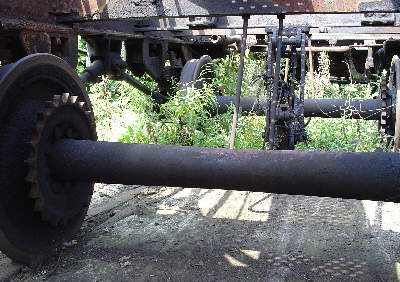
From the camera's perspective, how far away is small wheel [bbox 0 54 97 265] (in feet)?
6.93

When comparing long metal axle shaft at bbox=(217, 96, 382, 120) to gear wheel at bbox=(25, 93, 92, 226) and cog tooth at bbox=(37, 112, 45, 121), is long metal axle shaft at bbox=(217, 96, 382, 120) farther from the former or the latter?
cog tooth at bbox=(37, 112, 45, 121)

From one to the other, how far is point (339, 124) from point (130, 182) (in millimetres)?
4582

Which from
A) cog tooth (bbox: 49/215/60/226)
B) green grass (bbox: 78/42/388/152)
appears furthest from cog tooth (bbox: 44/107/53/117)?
green grass (bbox: 78/42/388/152)

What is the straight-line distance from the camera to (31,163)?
6.98ft

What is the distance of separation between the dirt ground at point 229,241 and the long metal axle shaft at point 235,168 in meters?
0.49

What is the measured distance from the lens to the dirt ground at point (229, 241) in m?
2.23

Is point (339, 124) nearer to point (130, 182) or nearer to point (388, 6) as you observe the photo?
point (388, 6)

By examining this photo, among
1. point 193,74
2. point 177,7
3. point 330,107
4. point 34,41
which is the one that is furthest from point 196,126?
point 34,41

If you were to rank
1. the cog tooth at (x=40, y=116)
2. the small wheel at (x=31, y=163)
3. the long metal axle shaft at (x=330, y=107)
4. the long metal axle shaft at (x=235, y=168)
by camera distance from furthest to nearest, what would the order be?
the long metal axle shaft at (x=330, y=107) < the cog tooth at (x=40, y=116) < the small wheel at (x=31, y=163) < the long metal axle shaft at (x=235, y=168)

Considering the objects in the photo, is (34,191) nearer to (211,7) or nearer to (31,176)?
(31,176)

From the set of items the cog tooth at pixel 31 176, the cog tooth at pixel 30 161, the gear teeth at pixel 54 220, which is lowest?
the gear teeth at pixel 54 220

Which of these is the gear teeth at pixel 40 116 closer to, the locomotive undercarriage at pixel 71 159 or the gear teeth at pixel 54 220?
the locomotive undercarriage at pixel 71 159

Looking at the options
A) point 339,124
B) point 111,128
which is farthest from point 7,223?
point 339,124

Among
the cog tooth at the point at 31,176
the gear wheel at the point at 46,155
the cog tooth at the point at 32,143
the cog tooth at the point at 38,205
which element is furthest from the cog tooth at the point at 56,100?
the cog tooth at the point at 38,205
